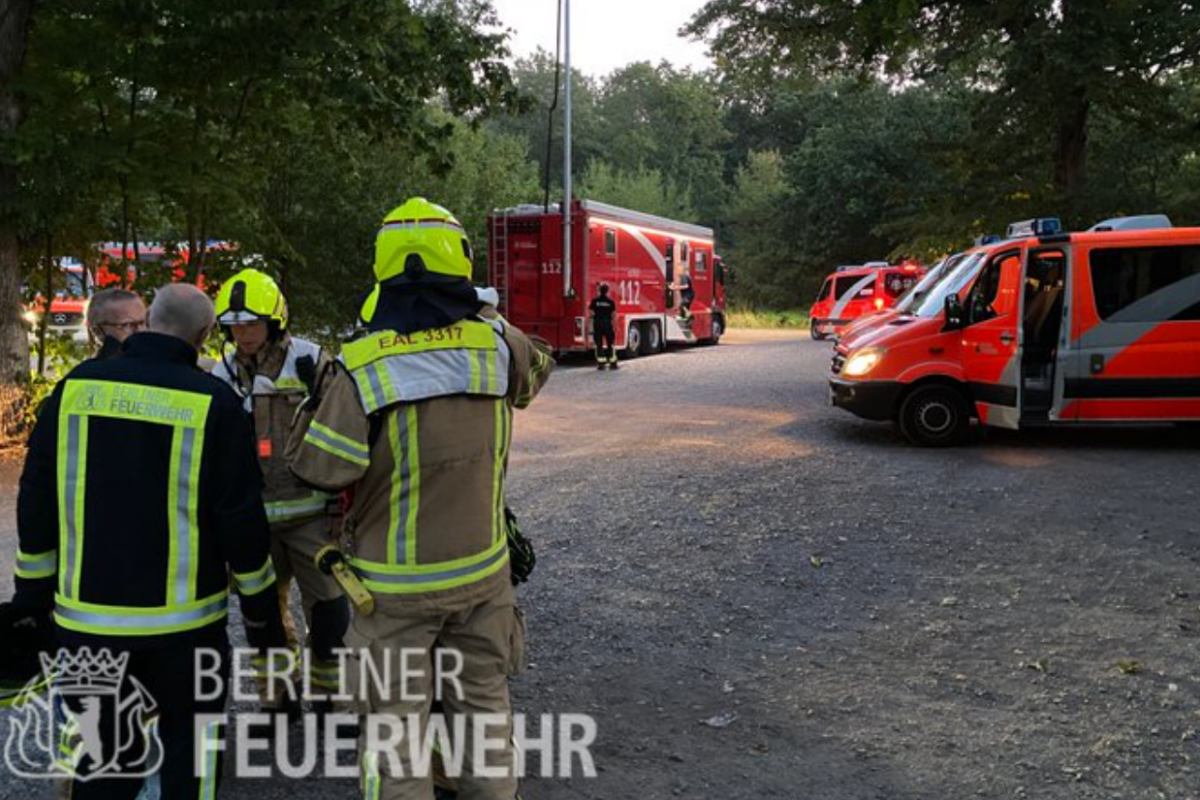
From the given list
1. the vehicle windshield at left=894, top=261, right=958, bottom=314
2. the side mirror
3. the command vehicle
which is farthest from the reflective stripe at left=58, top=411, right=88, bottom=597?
the vehicle windshield at left=894, top=261, right=958, bottom=314

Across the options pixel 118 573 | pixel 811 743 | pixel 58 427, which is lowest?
pixel 811 743

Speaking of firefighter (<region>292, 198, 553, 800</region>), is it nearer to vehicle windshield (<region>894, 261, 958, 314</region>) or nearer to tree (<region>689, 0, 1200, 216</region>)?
vehicle windshield (<region>894, 261, 958, 314</region>)

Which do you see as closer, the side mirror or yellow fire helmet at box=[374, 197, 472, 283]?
yellow fire helmet at box=[374, 197, 472, 283]

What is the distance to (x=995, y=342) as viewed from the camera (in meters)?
9.37

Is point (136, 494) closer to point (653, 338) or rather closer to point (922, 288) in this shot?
point (922, 288)

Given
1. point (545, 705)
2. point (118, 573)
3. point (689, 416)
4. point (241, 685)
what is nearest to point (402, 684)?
point (118, 573)

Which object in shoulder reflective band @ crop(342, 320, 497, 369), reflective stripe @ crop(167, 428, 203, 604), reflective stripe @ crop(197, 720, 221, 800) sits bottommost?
reflective stripe @ crop(197, 720, 221, 800)

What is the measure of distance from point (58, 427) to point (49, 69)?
24.3 feet

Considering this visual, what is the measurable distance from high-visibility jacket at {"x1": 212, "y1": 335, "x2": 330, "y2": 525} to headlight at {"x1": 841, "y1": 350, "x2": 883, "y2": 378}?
23.5 ft

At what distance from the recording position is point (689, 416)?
12.1 metres

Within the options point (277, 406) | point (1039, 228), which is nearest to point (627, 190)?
point (1039, 228)

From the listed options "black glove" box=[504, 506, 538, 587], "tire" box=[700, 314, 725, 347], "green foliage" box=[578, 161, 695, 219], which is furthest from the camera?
"green foliage" box=[578, 161, 695, 219]

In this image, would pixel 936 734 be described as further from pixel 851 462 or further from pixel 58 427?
pixel 851 462

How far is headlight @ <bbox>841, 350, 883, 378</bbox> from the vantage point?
32.3 feet
